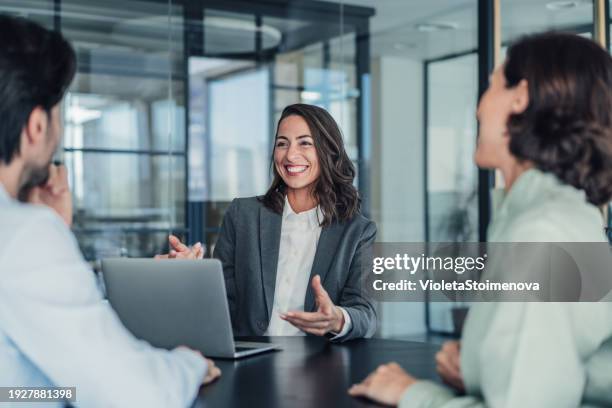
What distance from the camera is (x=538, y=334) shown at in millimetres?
1223

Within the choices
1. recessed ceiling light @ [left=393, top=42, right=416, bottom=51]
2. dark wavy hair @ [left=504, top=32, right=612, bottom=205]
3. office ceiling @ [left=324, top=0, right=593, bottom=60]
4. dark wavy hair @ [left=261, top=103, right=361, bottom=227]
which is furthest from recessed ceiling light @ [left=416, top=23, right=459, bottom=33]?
dark wavy hair @ [left=504, top=32, right=612, bottom=205]

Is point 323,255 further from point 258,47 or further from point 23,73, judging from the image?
point 258,47

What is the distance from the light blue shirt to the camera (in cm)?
120

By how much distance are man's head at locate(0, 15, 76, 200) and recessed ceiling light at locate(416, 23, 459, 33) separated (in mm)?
5832

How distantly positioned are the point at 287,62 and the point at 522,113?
5.31m

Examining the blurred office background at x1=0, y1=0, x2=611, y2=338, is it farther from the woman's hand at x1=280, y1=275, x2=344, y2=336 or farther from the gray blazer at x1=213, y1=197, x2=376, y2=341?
the woman's hand at x1=280, y1=275, x2=344, y2=336

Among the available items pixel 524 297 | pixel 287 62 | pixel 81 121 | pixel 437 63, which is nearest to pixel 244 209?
pixel 524 297

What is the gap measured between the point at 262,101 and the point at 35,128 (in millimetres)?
5114

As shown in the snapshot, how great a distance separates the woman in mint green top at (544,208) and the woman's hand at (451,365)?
46mm

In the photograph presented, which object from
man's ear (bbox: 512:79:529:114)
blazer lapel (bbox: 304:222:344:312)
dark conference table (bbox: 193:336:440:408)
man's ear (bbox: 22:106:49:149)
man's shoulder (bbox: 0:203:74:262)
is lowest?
dark conference table (bbox: 193:336:440:408)

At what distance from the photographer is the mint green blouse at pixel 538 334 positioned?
123 centimetres

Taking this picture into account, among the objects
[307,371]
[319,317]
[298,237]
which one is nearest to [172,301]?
[307,371]

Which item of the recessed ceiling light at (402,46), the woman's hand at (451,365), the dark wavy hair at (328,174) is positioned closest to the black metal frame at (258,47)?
the recessed ceiling light at (402,46)

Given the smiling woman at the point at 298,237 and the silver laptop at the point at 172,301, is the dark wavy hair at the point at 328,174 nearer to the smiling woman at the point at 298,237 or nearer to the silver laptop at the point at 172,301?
the smiling woman at the point at 298,237
